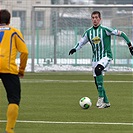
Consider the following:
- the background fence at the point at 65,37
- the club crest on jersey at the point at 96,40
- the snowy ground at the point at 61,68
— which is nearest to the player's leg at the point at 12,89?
the club crest on jersey at the point at 96,40

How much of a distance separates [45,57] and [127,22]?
3.57 meters

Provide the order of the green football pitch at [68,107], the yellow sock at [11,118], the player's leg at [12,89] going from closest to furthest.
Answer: the yellow sock at [11,118], the player's leg at [12,89], the green football pitch at [68,107]

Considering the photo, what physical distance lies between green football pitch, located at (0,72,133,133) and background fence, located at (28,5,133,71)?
375 cm

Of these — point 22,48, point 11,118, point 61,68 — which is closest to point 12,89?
point 11,118

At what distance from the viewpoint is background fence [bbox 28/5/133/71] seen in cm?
2567

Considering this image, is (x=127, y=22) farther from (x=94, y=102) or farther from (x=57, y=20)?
(x=94, y=102)

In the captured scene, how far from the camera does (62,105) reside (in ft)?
46.0

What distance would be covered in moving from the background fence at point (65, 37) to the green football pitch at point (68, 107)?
148 inches

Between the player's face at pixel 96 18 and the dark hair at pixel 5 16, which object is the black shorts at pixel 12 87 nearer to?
the dark hair at pixel 5 16

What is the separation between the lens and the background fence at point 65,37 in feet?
84.2

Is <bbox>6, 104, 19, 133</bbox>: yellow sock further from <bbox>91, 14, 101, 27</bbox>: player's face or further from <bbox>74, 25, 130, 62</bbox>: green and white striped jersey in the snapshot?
<bbox>74, 25, 130, 62</bbox>: green and white striped jersey

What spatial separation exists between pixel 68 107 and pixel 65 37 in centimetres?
1231

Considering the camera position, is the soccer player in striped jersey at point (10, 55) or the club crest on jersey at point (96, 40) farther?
the club crest on jersey at point (96, 40)

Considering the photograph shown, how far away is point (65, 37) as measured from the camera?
2578 centimetres
